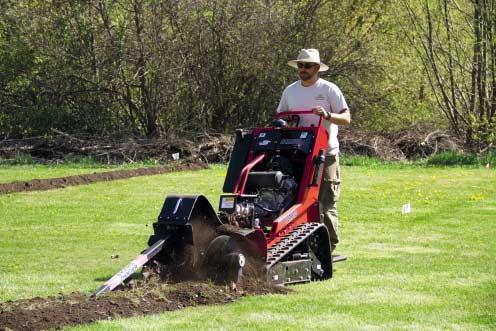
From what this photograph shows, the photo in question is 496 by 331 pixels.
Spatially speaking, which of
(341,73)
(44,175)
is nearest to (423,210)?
(44,175)

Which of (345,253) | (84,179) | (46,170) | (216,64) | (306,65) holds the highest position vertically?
(306,65)

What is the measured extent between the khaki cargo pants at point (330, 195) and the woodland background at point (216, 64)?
1552 cm

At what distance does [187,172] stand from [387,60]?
8.73 metres

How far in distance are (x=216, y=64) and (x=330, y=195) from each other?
17.3m

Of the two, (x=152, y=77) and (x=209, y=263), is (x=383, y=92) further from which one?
(x=209, y=263)

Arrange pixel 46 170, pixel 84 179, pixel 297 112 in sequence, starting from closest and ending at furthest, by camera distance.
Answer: pixel 297 112, pixel 84 179, pixel 46 170

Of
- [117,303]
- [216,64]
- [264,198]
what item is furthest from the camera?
[216,64]

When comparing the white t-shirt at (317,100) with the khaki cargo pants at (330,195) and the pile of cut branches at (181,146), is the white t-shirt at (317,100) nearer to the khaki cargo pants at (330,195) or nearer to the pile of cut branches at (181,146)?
the khaki cargo pants at (330,195)

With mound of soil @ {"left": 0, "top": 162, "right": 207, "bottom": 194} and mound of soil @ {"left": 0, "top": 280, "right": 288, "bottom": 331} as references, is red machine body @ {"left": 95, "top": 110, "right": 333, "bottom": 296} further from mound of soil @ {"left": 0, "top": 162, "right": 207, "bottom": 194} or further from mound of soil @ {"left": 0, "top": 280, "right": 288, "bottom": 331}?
mound of soil @ {"left": 0, "top": 162, "right": 207, "bottom": 194}

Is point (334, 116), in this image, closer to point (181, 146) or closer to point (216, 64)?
point (181, 146)

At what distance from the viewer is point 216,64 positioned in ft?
89.9

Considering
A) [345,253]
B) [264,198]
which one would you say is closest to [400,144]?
[345,253]

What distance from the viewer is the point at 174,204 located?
866cm

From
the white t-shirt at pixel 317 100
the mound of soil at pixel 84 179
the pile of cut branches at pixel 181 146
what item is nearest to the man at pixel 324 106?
the white t-shirt at pixel 317 100
